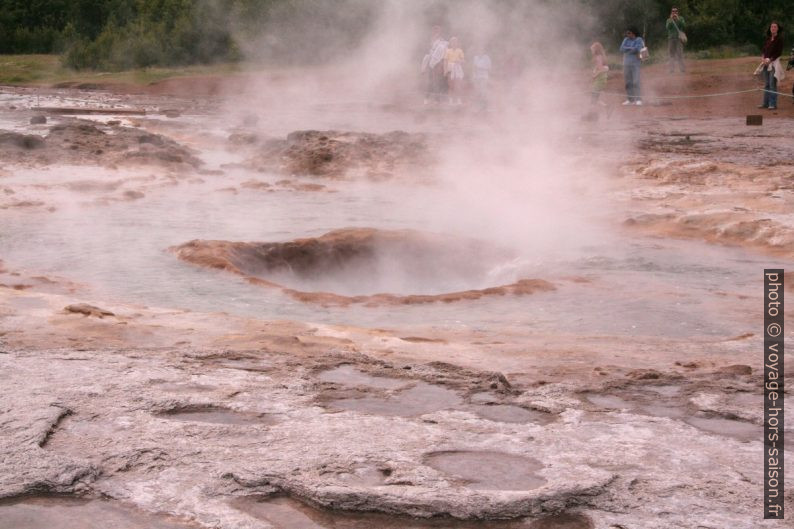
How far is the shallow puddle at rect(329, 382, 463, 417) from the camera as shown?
3.40 metres

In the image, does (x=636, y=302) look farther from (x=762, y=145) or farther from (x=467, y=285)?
(x=762, y=145)

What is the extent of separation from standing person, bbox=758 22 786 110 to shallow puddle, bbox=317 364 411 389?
11.9 metres

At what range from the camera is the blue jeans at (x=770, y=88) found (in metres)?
14.9

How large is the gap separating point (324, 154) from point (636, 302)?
605cm

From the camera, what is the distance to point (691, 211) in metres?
7.67

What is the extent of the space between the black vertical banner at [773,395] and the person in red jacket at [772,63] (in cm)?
949

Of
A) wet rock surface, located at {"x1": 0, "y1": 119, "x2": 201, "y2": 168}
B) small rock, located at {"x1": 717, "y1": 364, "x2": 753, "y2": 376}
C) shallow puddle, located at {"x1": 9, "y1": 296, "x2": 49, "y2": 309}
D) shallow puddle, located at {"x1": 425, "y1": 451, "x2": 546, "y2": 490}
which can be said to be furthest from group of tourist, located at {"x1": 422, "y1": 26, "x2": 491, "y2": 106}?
shallow puddle, located at {"x1": 425, "y1": 451, "x2": 546, "y2": 490}

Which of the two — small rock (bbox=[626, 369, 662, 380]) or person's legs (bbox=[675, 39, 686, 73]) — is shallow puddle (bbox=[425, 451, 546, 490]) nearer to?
small rock (bbox=[626, 369, 662, 380])

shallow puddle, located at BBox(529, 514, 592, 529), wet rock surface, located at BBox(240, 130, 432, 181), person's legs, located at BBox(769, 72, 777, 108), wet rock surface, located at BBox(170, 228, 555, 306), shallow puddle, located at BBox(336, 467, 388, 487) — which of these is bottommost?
wet rock surface, located at BBox(170, 228, 555, 306)

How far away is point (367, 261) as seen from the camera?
6973 mm

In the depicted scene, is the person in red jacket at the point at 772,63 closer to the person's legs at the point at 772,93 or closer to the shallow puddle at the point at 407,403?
the person's legs at the point at 772,93

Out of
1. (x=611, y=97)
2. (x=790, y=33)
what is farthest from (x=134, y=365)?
(x=790, y=33)

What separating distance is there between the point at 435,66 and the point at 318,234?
9.95 meters

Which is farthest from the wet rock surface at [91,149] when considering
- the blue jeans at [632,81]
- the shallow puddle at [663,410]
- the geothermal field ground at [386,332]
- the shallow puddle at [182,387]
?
the blue jeans at [632,81]
